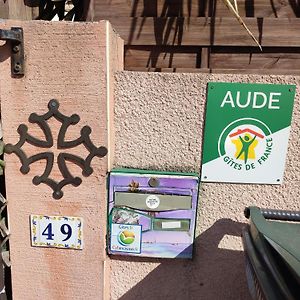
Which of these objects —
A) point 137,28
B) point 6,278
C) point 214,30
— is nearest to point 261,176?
point 214,30

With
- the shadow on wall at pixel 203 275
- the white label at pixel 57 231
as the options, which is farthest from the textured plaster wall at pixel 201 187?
the white label at pixel 57 231

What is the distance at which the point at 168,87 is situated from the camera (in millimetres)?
2246

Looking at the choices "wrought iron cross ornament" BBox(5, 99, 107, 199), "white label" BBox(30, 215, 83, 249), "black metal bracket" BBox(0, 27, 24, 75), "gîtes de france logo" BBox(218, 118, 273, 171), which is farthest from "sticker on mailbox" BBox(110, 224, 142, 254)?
"black metal bracket" BBox(0, 27, 24, 75)

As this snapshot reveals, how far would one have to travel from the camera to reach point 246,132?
7.36 ft

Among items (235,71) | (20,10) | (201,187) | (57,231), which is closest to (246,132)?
(201,187)

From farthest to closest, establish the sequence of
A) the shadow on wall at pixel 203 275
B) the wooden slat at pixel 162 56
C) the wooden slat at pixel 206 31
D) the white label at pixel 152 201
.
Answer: the wooden slat at pixel 162 56, the wooden slat at pixel 206 31, the shadow on wall at pixel 203 275, the white label at pixel 152 201

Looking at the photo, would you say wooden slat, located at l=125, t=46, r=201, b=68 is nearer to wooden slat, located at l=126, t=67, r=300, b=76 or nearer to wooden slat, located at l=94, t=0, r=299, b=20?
wooden slat, located at l=126, t=67, r=300, b=76

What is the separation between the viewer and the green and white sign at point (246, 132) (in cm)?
220

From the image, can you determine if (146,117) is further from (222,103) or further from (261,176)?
(261,176)

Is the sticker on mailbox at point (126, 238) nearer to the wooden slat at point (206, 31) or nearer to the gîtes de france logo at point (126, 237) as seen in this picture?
the gîtes de france logo at point (126, 237)

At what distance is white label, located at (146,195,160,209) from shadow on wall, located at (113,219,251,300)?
40 centimetres

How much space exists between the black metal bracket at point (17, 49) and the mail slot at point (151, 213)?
0.87 m

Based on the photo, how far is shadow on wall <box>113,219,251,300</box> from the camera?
241 centimetres

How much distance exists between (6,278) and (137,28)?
82.2 inches
